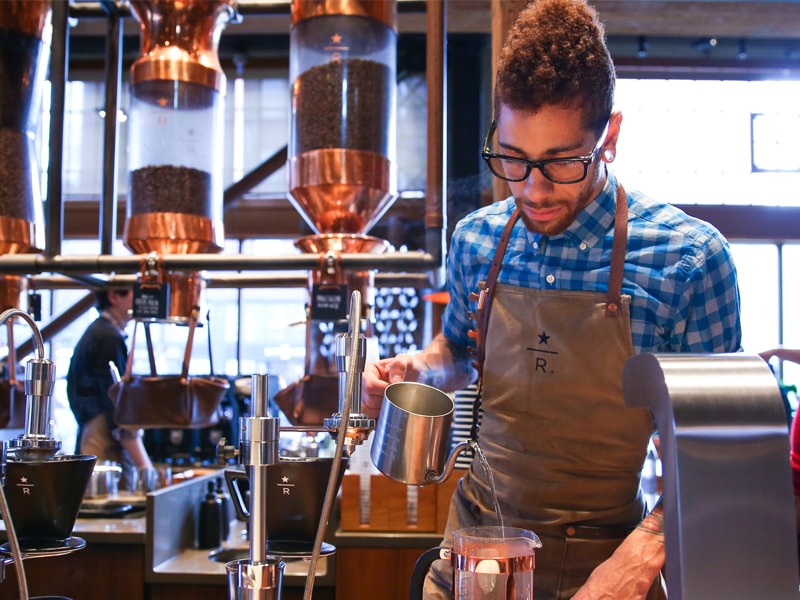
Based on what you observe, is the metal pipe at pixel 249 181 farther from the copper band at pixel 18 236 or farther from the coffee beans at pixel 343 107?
the coffee beans at pixel 343 107

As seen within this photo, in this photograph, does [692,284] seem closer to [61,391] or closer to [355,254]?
[355,254]

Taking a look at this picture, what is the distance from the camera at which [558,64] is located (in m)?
1.28

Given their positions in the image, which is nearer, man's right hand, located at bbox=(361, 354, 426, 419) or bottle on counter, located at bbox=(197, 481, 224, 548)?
man's right hand, located at bbox=(361, 354, 426, 419)

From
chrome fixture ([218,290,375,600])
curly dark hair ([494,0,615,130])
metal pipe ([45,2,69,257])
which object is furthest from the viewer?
metal pipe ([45,2,69,257])

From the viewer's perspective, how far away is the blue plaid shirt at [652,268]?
1364 millimetres

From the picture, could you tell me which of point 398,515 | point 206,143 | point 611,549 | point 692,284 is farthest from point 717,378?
point 398,515

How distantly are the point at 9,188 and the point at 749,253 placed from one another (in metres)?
6.91

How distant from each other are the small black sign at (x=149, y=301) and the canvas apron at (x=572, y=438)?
0.89 meters

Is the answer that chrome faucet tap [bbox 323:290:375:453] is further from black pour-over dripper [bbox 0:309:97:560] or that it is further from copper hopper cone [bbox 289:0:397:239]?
copper hopper cone [bbox 289:0:397:239]

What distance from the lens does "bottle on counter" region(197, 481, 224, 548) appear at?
2.93 meters

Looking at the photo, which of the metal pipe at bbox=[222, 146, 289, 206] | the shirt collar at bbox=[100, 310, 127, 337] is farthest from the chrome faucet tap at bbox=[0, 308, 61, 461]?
the metal pipe at bbox=[222, 146, 289, 206]

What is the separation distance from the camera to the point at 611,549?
144 centimetres

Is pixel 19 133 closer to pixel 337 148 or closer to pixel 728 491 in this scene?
pixel 337 148

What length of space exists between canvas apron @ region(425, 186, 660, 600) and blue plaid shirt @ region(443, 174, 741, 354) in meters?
0.03
